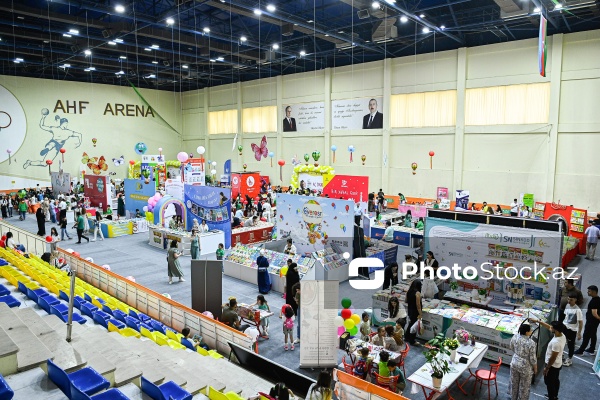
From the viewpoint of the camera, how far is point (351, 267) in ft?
37.7

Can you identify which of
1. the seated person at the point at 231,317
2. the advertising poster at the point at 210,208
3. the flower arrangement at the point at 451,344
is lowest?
the seated person at the point at 231,317

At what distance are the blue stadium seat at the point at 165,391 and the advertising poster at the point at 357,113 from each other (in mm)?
19938

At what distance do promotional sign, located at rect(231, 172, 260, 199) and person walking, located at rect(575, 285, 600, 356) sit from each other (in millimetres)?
17153

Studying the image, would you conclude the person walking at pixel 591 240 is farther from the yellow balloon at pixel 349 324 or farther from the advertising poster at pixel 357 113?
the advertising poster at pixel 357 113

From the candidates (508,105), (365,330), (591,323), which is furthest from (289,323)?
(508,105)

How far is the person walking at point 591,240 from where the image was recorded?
12.7 meters

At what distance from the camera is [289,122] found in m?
27.3

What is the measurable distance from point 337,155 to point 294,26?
892 cm

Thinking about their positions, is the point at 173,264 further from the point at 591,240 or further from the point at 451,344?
the point at 591,240

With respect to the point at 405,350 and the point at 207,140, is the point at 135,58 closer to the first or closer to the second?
the point at 207,140

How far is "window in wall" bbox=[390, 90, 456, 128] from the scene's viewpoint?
20.4 meters

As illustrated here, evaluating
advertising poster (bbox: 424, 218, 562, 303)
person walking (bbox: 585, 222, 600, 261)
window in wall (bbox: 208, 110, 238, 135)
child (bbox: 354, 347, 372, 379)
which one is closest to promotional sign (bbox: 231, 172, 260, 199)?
window in wall (bbox: 208, 110, 238, 135)

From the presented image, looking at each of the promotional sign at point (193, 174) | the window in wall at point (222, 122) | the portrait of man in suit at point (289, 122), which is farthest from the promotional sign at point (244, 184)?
the window in wall at point (222, 122)

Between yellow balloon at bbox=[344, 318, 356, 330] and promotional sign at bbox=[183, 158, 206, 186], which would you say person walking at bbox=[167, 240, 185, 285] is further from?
promotional sign at bbox=[183, 158, 206, 186]
